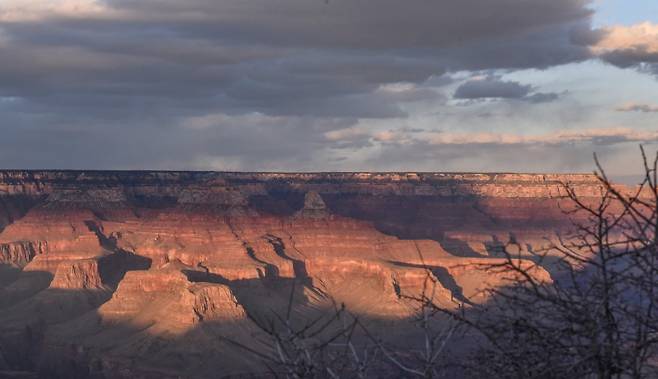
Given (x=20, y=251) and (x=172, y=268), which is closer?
(x=172, y=268)

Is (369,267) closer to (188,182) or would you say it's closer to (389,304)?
(389,304)

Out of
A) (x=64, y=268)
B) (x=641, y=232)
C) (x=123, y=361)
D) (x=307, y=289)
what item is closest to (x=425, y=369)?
(x=641, y=232)

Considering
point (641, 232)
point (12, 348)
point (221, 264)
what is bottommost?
point (12, 348)

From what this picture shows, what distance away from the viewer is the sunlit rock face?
342 feet

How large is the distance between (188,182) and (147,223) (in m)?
35.7

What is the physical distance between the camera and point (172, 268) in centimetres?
12694

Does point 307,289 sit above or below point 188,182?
below

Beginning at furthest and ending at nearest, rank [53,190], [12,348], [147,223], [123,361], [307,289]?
[53,190] → [147,223] → [307,289] → [12,348] → [123,361]

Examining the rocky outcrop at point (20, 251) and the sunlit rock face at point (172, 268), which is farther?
the rocky outcrop at point (20, 251)

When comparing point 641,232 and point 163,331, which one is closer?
point 641,232

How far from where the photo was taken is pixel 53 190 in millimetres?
187500

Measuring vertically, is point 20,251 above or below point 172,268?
below

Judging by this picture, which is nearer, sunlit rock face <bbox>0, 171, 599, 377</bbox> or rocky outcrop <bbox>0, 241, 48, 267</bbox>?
sunlit rock face <bbox>0, 171, 599, 377</bbox>

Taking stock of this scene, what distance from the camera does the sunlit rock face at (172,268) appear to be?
342 ft
